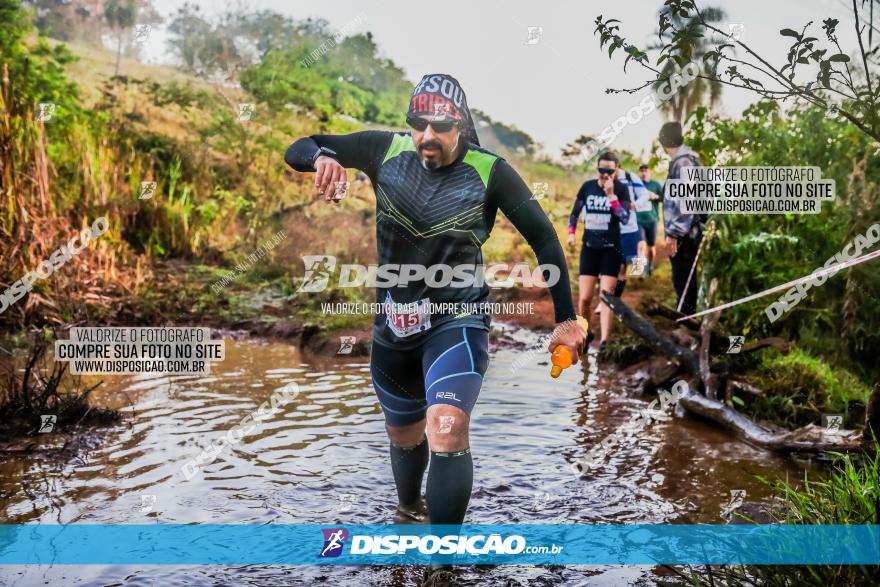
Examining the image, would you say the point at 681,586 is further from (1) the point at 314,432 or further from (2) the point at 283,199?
(2) the point at 283,199

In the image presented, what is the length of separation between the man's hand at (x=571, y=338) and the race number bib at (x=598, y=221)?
5873 mm

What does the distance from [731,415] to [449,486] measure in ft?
12.4

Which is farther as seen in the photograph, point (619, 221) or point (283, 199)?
point (283, 199)

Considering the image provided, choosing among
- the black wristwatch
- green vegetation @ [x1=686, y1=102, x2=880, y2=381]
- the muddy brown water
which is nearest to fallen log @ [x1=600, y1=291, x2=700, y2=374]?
the muddy brown water

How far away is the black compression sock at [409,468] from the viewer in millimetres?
4688

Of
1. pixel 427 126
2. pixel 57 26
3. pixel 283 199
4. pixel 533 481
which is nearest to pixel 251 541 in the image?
pixel 533 481

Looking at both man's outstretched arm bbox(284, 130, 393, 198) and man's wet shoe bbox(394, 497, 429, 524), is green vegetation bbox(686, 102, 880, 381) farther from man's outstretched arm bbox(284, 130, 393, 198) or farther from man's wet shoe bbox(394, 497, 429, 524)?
man's outstretched arm bbox(284, 130, 393, 198)

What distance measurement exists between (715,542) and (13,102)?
8707mm

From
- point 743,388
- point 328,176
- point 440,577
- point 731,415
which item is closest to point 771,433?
point 731,415

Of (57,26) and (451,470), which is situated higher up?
(57,26)

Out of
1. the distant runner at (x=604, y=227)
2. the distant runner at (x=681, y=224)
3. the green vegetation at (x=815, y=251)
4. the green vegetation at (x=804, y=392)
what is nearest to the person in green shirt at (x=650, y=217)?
the distant runner at (x=604, y=227)

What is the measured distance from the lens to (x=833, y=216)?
8.68 metres

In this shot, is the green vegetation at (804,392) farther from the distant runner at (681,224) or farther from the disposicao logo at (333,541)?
the disposicao logo at (333,541)

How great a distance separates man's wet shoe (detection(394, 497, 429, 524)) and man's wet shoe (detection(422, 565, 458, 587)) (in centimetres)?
77
